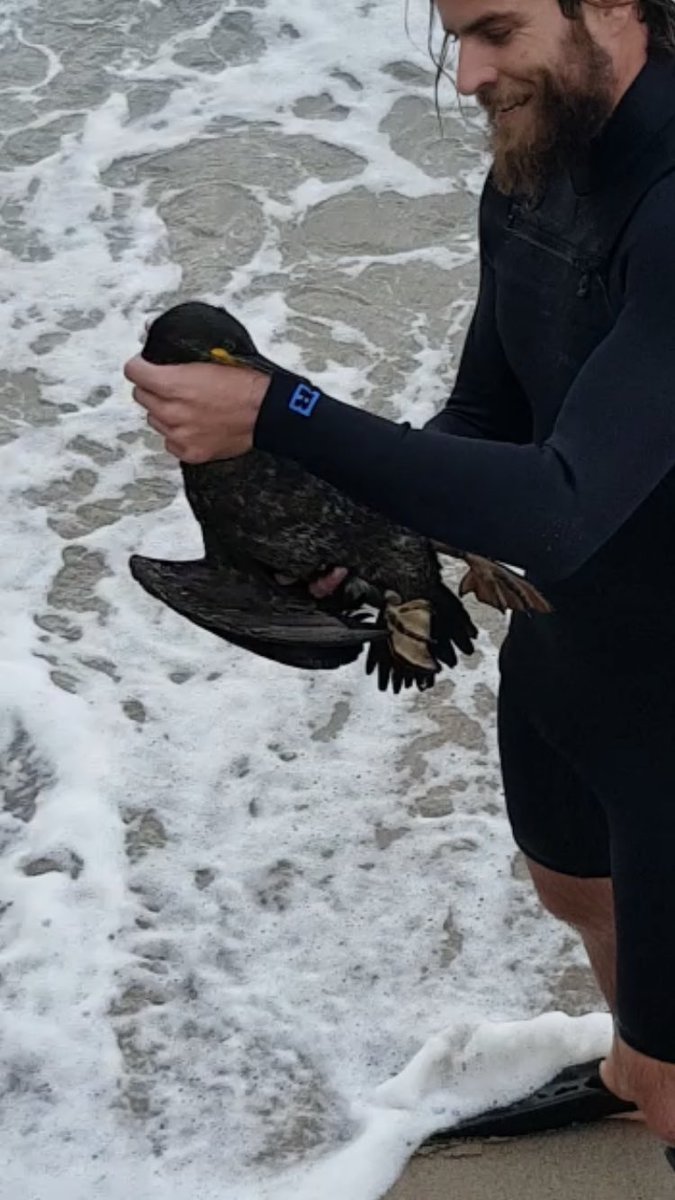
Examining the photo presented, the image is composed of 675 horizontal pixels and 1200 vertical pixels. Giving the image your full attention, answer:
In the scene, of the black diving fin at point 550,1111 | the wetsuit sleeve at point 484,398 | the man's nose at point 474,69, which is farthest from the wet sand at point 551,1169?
the man's nose at point 474,69

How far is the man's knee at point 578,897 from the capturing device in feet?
8.77

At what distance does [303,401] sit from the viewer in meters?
1.86

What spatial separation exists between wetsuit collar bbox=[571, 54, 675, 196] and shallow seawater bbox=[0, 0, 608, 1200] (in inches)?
70.1

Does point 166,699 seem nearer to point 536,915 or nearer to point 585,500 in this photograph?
point 536,915

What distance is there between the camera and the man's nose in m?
1.86

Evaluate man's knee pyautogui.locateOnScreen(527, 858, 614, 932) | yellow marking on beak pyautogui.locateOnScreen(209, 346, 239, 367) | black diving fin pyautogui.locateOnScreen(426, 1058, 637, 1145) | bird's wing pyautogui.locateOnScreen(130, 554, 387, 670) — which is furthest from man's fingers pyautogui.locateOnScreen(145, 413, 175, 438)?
black diving fin pyautogui.locateOnScreen(426, 1058, 637, 1145)

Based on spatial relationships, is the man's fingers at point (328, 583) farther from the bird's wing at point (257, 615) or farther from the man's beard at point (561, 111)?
the man's beard at point (561, 111)

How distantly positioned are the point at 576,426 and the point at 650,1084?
1.11 metres

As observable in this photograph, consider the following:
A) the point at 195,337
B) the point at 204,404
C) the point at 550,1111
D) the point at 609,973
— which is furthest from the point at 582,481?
the point at 550,1111

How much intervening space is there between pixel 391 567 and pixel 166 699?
183 centimetres

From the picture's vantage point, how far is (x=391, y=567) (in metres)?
2.35

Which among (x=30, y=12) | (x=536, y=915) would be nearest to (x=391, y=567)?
(x=536, y=915)

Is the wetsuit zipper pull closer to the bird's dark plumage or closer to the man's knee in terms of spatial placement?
the bird's dark plumage

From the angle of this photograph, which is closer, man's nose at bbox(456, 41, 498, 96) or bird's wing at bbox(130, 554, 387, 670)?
man's nose at bbox(456, 41, 498, 96)
